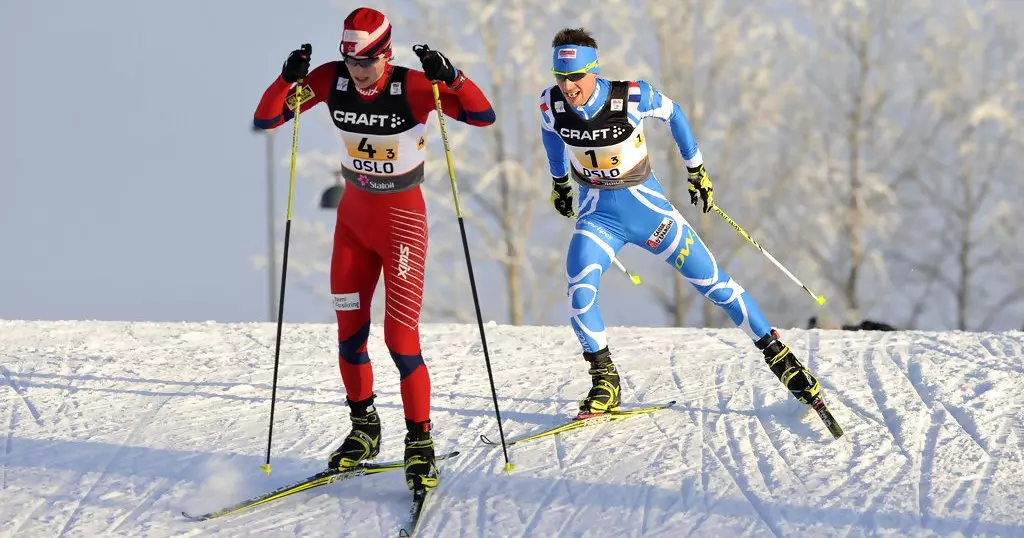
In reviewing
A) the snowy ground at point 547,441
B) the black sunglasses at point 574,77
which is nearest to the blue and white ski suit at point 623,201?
the black sunglasses at point 574,77

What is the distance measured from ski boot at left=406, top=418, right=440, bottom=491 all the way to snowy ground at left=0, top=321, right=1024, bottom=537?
0.42 feet

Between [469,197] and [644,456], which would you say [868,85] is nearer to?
[469,197]

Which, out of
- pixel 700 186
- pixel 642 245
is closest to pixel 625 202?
pixel 642 245

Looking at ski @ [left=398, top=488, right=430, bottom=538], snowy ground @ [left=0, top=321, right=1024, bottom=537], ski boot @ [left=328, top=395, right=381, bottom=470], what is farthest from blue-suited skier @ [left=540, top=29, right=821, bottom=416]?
ski @ [left=398, top=488, right=430, bottom=538]

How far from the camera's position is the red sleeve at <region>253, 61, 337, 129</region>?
4766mm

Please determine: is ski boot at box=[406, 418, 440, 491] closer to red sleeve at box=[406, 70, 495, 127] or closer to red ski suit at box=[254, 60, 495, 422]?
red ski suit at box=[254, 60, 495, 422]

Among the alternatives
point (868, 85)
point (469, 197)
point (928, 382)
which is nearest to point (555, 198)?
point (928, 382)

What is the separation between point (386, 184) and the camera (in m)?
4.83

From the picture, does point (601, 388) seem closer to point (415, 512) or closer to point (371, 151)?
point (415, 512)

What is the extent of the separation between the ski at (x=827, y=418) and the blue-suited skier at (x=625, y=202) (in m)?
0.03

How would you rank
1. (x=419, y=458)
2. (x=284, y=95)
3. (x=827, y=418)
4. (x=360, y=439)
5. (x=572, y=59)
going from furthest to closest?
(x=827, y=418) < (x=572, y=59) < (x=360, y=439) < (x=419, y=458) < (x=284, y=95)

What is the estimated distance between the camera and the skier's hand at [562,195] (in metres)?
6.21

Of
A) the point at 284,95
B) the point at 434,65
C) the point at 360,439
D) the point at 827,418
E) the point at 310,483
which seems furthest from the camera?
the point at 827,418

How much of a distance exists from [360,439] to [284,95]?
5.53 feet
